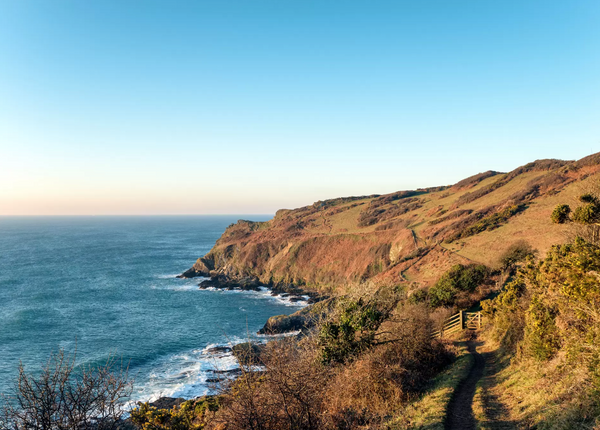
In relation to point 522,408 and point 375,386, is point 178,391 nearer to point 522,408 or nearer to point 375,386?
point 375,386

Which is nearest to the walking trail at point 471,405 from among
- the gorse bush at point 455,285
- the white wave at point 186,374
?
the gorse bush at point 455,285

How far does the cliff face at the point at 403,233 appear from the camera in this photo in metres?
46.5

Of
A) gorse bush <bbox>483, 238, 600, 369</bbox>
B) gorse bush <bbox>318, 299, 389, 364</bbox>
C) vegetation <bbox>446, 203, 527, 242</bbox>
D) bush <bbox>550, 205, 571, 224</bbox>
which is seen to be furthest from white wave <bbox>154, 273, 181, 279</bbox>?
bush <bbox>550, 205, 571, 224</bbox>

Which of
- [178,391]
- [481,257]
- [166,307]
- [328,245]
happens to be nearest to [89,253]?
[166,307]

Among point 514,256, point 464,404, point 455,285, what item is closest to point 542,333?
point 464,404

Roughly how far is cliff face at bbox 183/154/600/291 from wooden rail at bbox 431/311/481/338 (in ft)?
34.0

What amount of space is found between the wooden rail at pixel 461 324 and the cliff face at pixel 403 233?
1036cm

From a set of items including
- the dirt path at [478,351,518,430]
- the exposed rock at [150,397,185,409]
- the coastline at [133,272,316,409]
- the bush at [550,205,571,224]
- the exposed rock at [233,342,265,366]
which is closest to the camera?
the exposed rock at [233,342,265,366]

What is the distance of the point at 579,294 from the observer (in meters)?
10.7

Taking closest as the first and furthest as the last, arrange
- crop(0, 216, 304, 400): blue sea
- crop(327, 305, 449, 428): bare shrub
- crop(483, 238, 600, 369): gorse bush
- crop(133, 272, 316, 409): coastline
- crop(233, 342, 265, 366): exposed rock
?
crop(233, 342, 265, 366): exposed rock → crop(483, 238, 600, 369): gorse bush → crop(327, 305, 449, 428): bare shrub → crop(133, 272, 316, 409): coastline → crop(0, 216, 304, 400): blue sea

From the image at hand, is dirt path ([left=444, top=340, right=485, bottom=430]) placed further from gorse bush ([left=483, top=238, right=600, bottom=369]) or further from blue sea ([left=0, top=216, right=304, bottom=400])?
blue sea ([left=0, top=216, right=304, bottom=400])

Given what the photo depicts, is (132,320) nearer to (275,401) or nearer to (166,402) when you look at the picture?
(166,402)

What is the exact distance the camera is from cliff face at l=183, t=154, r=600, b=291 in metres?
46.5

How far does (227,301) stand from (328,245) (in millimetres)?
26713
